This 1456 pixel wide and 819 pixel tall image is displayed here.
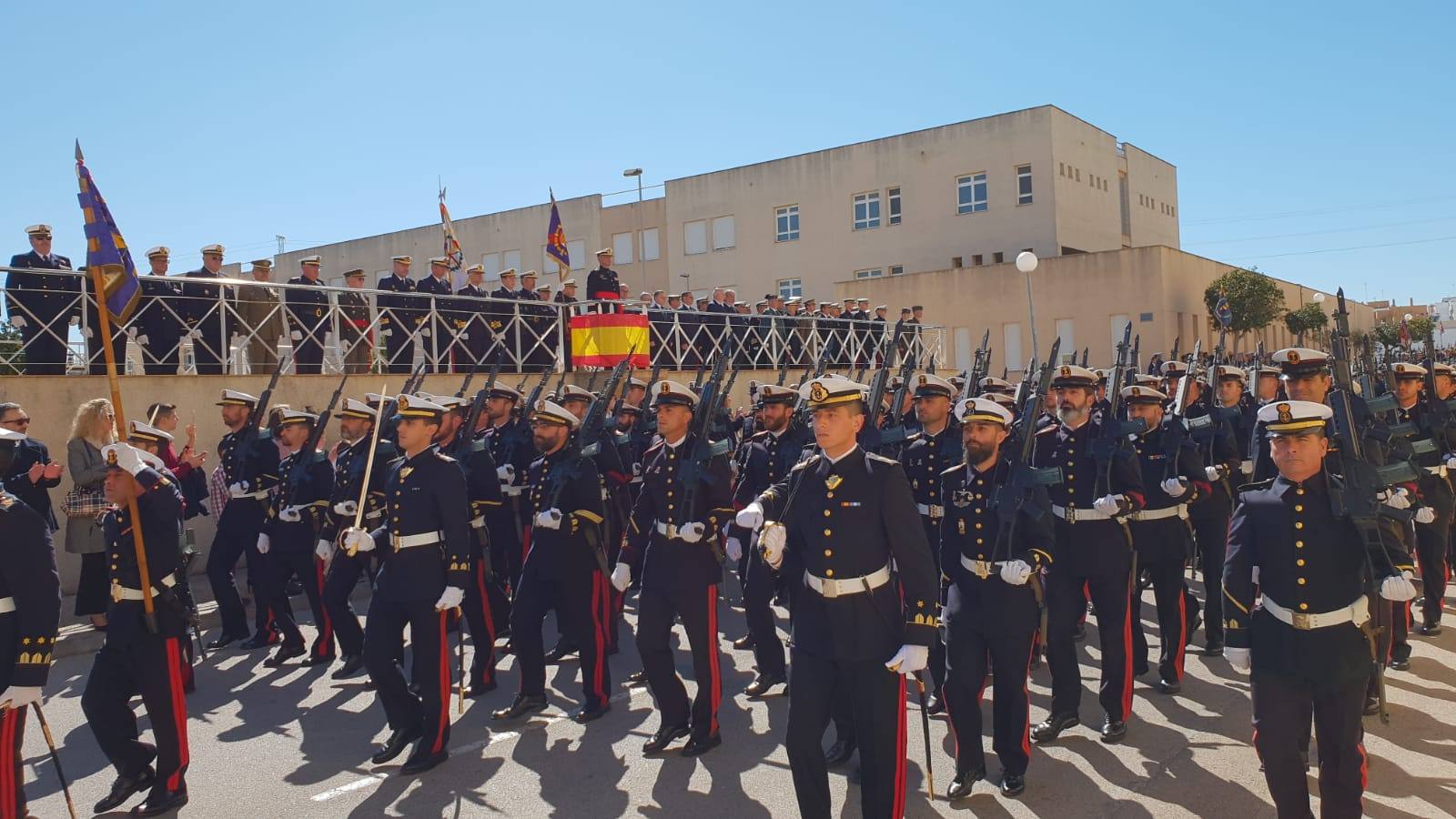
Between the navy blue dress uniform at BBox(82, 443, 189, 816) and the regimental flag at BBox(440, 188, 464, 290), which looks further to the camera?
the regimental flag at BBox(440, 188, 464, 290)

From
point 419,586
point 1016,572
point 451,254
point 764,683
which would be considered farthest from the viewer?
point 451,254

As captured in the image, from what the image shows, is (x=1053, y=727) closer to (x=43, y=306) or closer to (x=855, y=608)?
(x=855, y=608)

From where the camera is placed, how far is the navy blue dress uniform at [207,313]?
11.4 meters

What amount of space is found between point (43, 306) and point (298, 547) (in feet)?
15.1

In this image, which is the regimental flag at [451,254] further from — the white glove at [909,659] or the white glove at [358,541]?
the white glove at [909,659]

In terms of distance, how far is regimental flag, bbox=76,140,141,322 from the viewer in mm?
6211

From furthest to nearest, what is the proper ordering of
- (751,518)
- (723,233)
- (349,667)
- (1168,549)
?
(723,233), (349,667), (1168,549), (751,518)

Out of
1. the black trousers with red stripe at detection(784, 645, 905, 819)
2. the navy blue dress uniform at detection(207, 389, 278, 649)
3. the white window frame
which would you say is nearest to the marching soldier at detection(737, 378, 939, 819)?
the black trousers with red stripe at detection(784, 645, 905, 819)

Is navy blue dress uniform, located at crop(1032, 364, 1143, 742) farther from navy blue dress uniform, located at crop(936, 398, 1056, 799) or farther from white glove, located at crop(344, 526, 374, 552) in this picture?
white glove, located at crop(344, 526, 374, 552)

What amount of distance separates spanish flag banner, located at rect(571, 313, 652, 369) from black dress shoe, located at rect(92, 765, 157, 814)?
9.18 metres

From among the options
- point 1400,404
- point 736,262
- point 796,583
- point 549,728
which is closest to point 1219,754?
point 796,583

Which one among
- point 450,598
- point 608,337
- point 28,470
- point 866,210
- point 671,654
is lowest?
point 671,654

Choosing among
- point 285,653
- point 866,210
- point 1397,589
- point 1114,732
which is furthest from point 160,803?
point 866,210

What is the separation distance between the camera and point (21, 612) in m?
4.28
